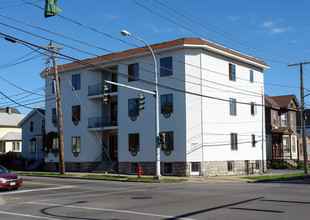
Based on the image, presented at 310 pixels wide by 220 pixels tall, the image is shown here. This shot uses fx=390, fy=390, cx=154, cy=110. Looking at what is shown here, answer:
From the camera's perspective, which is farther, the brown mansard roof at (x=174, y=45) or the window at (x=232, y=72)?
the window at (x=232, y=72)

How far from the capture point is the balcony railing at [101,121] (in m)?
38.4

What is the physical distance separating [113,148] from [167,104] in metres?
9.47

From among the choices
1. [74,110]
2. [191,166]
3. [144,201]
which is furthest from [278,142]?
[144,201]

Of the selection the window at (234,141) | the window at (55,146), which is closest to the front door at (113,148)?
Answer: the window at (55,146)

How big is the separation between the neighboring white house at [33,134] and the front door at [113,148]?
12993 millimetres

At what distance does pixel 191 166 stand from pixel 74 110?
14906 millimetres

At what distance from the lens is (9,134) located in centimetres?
6303

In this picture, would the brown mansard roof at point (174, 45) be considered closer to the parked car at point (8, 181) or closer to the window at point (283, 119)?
the window at point (283, 119)

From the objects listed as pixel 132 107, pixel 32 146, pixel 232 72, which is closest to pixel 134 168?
pixel 132 107

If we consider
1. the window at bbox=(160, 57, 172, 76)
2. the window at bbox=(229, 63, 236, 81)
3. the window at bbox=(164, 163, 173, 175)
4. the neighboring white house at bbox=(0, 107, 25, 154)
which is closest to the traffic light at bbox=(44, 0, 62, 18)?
the window at bbox=(160, 57, 172, 76)

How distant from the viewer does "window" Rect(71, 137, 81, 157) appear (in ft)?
130

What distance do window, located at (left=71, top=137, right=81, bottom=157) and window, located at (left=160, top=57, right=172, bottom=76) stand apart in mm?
12263

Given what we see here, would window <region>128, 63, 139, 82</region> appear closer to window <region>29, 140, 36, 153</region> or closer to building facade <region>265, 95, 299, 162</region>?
building facade <region>265, 95, 299, 162</region>

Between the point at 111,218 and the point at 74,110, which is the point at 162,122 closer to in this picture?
the point at 74,110
